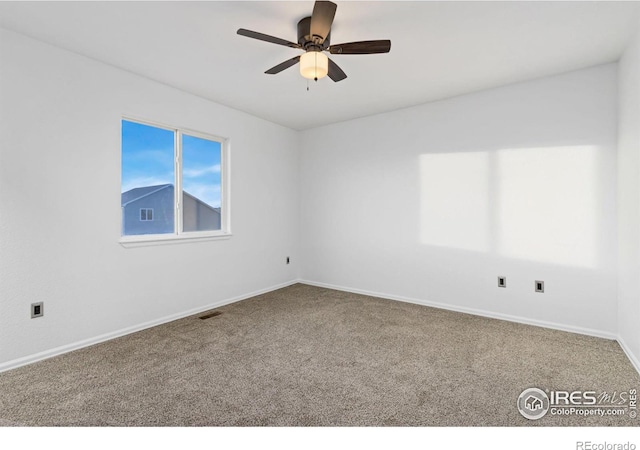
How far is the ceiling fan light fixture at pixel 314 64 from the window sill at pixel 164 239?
228cm

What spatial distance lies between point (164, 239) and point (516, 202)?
3.78m

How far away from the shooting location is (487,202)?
3.45 m

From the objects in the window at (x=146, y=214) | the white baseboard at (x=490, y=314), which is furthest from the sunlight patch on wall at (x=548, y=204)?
the window at (x=146, y=214)

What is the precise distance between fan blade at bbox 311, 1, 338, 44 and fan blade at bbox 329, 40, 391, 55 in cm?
12

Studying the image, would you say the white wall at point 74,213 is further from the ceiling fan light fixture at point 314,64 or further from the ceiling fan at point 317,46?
the ceiling fan light fixture at point 314,64

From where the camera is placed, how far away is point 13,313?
232cm

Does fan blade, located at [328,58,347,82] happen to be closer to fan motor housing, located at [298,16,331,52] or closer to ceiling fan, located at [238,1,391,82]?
ceiling fan, located at [238,1,391,82]

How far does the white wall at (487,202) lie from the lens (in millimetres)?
2912

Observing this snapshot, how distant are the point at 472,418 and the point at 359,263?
112 inches

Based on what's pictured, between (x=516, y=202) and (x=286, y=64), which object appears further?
(x=516, y=202)

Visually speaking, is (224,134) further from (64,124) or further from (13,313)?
(13,313)

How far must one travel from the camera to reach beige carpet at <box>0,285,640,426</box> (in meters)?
1.73

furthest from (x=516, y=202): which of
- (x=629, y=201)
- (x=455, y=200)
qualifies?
(x=629, y=201)

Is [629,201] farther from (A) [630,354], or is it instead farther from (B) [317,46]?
(B) [317,46]
